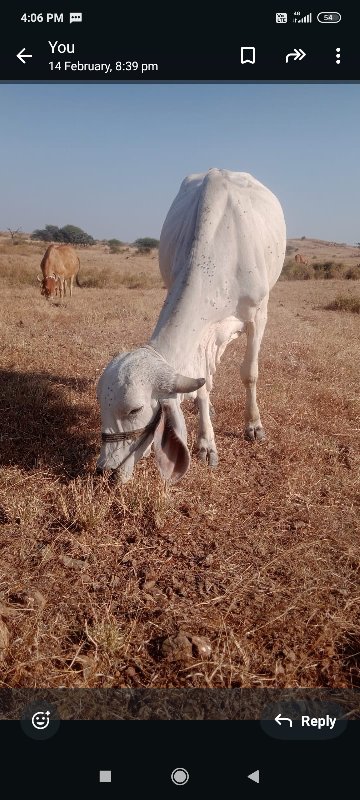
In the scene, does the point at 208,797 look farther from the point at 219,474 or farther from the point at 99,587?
the point at 219,474

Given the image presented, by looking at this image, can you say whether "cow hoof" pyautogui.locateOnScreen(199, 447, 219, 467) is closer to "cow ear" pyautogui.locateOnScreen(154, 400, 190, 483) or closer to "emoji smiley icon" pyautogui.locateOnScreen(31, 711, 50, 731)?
"cow ear" pyautogui.locateOnScreen(154, 400, 190, 483)

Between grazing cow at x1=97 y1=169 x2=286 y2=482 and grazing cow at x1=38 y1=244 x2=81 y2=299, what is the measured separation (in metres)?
8.32

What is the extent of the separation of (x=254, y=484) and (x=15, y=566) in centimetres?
171

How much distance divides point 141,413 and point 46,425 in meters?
1.65

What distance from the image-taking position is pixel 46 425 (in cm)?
436

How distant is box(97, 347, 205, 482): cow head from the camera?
2934 mm

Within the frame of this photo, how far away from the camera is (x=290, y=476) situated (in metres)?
3.72

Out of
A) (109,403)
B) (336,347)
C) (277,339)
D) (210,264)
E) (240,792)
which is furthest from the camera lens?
(277,339)

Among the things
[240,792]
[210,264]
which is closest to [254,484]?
[210,264]
